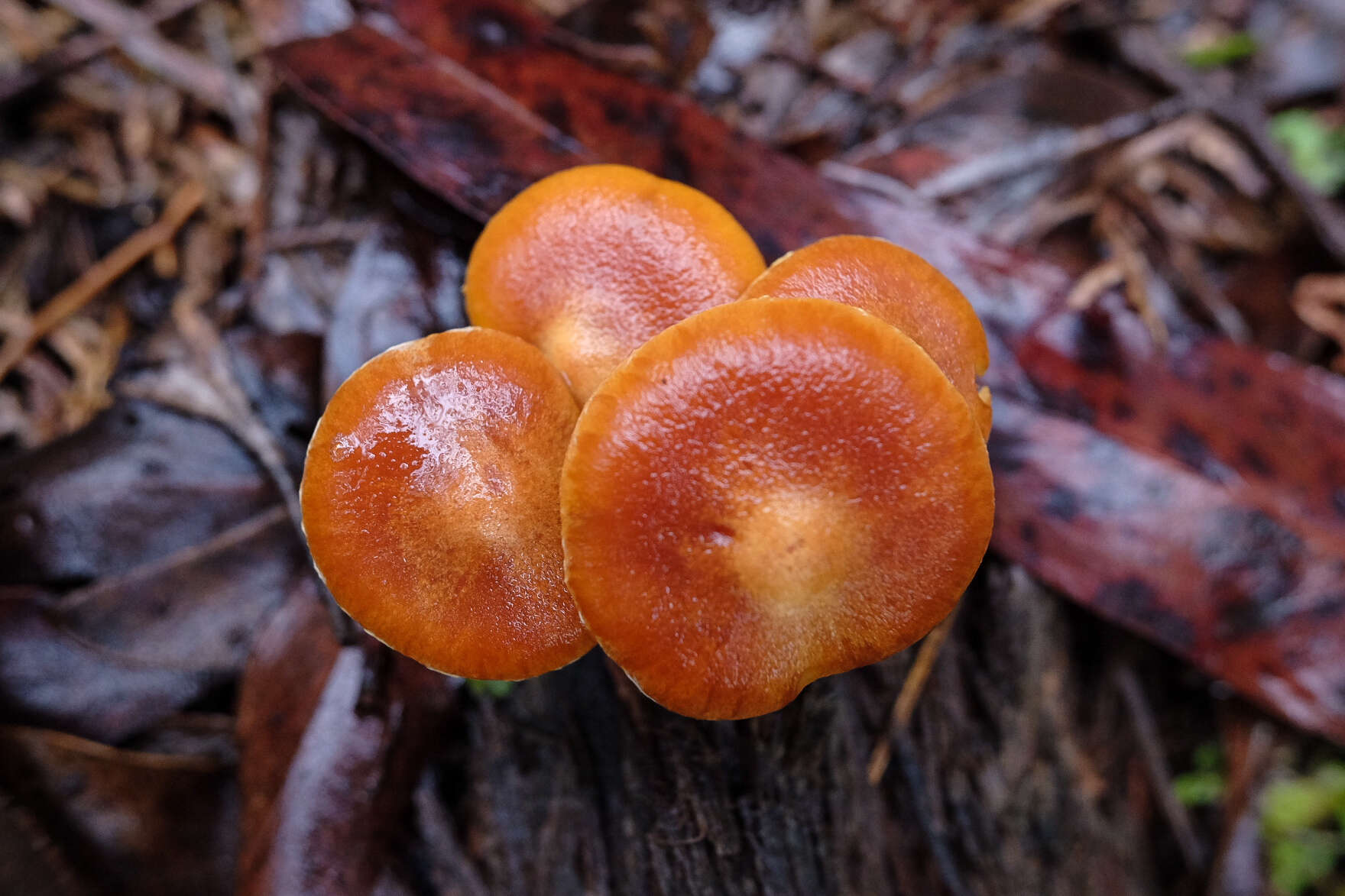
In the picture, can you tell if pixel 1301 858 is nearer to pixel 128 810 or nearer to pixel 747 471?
pixel 747 471

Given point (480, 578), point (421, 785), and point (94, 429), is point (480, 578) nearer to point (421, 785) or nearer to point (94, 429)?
point (421, 785)

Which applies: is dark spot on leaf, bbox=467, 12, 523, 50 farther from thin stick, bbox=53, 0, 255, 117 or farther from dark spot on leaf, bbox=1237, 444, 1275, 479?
dark spot on leaf, bbox=1237, 444, 1275, 479

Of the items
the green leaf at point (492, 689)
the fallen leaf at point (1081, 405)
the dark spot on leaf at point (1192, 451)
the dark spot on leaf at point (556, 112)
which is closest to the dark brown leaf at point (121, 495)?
the green leaf at point (492, 689)

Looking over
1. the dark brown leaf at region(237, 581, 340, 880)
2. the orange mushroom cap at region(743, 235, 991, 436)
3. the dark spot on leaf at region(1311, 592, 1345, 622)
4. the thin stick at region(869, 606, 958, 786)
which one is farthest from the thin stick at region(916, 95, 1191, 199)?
the dark brown leaf at region(237, 581, 340, 880)

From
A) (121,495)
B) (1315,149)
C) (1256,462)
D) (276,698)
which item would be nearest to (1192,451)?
(1256,462)

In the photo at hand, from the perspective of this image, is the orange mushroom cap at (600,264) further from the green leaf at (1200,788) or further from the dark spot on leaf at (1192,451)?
the green leaf at (1200,788)

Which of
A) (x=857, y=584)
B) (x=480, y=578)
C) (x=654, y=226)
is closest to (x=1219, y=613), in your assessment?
(x=857, y=584)
